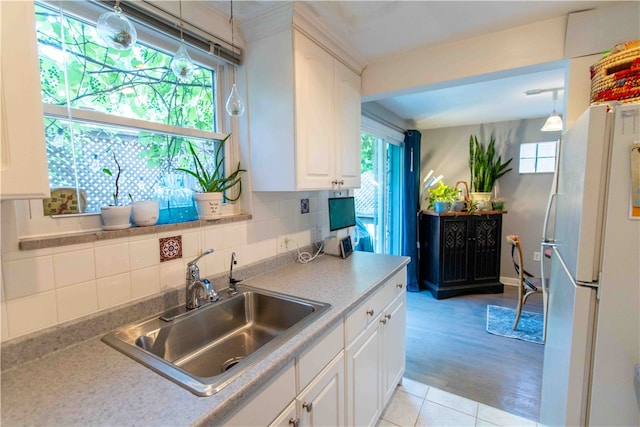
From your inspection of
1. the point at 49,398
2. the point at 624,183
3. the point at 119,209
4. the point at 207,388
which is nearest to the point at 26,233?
the point at 119,209

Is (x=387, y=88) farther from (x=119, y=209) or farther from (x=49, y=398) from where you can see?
(x=49, y=398)

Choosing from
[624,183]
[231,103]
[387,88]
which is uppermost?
[387,88]

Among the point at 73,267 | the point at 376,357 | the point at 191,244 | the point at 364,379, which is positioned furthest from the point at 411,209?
the point at 73,267

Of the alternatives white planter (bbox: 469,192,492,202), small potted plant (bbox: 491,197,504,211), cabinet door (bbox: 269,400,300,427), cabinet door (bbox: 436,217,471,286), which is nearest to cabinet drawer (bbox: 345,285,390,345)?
cabinet door (bbox: 269,400,300,427)

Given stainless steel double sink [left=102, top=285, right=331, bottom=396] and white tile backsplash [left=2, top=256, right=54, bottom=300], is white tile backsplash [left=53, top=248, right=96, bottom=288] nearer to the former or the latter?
white tile backsplash [left=2, top=256, right=54, bottom=300]

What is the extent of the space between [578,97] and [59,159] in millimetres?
2382

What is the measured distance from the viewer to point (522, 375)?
7.15ft

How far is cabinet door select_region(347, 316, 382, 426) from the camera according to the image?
136 cm

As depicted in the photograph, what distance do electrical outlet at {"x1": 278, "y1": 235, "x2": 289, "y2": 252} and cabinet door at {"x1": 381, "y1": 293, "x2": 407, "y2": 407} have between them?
744 mm

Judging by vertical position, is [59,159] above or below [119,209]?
above

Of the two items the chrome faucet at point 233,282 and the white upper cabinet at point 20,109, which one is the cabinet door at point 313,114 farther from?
the white upper cabinet at point 20,109

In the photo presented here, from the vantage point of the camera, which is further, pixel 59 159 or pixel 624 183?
pixel 59 159

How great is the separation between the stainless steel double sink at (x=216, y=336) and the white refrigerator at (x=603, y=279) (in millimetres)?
958

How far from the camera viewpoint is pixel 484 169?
391cm
